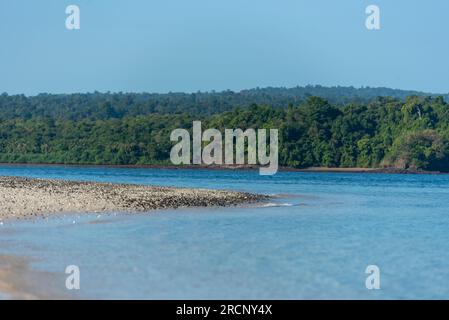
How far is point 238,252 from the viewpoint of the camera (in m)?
28.1

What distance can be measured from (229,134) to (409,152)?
25939 mm

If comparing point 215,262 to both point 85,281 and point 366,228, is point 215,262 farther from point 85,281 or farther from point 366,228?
point 366,228

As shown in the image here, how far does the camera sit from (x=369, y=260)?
27250mm

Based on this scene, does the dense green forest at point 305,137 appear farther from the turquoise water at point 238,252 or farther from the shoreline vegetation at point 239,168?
the turquoise water at point 238,252

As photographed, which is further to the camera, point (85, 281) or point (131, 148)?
point (131, 148)

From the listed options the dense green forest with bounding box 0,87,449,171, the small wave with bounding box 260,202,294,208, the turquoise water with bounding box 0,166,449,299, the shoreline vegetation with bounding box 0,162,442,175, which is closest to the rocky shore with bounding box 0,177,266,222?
the small wave with bounding box 260,202,294,208

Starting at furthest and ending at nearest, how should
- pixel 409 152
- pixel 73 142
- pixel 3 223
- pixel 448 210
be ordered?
pixel 73 142 → pixel 409 152 → pixel 448 210 → pixel 3 223

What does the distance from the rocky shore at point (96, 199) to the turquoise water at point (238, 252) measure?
1855 mm

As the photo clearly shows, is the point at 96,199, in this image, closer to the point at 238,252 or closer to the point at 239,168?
the point at 238,252

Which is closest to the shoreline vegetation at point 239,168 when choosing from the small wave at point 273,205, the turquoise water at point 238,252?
the small wave at point 273,205

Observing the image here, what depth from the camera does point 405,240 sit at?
111ft
